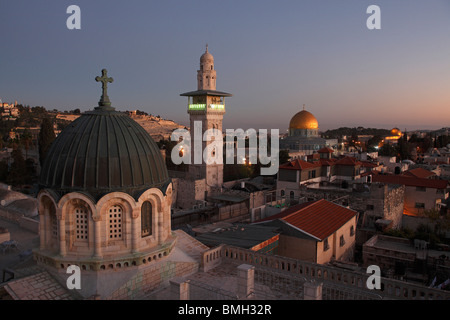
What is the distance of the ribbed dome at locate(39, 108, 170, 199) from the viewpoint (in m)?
10.5

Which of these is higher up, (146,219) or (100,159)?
(100,159)

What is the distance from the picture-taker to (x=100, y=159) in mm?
10609

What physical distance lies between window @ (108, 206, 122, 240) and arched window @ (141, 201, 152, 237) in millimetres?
734

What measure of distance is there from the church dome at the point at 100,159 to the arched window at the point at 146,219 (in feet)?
2.16

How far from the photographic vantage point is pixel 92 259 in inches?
405

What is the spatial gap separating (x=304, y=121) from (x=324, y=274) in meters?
62.7

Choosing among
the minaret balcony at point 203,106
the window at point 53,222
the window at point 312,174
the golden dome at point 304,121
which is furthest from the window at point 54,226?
the golden dome at point 304,121

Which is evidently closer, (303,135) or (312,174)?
(312,174)

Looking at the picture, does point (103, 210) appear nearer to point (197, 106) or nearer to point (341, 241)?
point (341, 241)

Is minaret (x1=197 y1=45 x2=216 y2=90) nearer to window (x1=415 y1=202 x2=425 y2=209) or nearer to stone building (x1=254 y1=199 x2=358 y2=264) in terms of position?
window (x1=415 y1=202 x2=425 y2=209)

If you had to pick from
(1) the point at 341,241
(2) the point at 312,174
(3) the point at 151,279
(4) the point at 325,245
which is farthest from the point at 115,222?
(2) the point at 312,174

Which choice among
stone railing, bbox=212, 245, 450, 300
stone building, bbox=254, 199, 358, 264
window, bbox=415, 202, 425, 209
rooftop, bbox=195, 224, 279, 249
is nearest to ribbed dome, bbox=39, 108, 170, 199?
stone railing, bbox=212, 245, 450, 300

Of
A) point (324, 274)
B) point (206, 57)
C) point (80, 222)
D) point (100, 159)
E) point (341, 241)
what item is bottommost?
point (341, 241)

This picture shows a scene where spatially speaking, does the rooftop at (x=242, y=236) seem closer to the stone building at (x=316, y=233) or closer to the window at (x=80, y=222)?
the stone building at (x=316, y=233)
